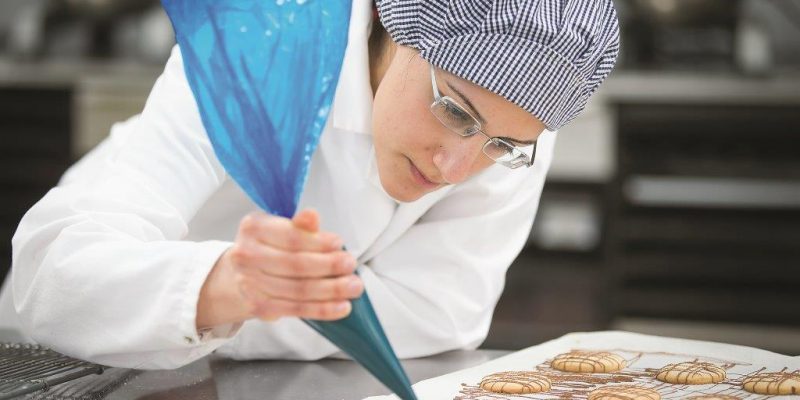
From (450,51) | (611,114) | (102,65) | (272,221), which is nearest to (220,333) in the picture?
(272,221)

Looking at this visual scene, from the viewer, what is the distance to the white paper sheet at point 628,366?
129cm

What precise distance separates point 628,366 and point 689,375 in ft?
0.33

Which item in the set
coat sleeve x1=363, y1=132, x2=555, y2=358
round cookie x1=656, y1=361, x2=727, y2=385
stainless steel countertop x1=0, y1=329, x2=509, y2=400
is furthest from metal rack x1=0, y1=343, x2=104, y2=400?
round cookie x1=656, y1=361, x2=727, y2=385

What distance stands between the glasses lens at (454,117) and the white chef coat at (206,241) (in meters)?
0.21

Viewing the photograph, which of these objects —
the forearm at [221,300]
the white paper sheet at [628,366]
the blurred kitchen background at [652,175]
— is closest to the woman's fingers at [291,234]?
the forearm at [221,300]

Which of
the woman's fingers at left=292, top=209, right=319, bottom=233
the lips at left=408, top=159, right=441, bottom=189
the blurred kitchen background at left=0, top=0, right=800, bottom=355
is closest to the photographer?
the woman's fingers at left=292, top=209, right=319, bottom=233

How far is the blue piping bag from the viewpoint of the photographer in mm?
990

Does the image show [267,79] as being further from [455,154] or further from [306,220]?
[455,154]

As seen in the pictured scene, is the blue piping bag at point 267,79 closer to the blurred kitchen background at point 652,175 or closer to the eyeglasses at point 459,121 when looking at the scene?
the eyeglasses at point 459,121

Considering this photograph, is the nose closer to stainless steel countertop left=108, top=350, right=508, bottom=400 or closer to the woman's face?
the woman's face

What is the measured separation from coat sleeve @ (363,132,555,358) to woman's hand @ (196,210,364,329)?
58 centimetres

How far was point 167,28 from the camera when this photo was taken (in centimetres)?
425

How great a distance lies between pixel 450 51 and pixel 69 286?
532mm

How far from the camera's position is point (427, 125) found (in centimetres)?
131
